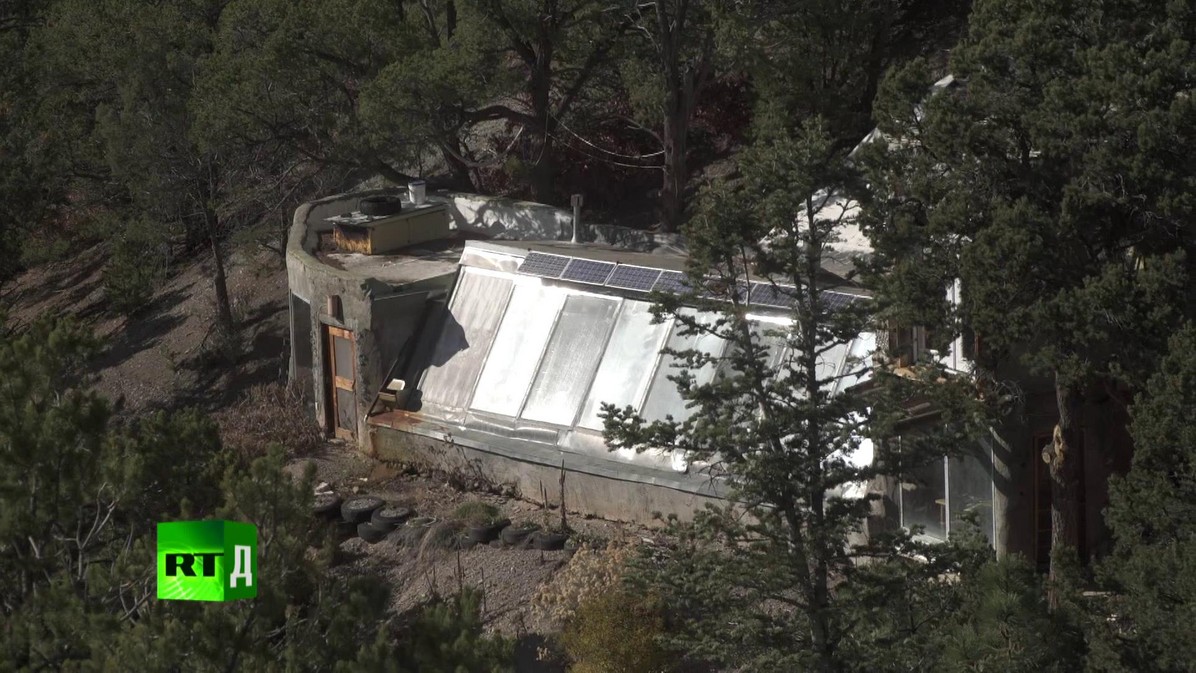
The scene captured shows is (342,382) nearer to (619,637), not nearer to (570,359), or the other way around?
(570,359)

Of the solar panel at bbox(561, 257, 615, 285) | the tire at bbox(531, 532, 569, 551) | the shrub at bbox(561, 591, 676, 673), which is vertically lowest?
the shrub at bbox(561, 591, 676, 673)

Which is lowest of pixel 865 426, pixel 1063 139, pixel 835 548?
pixel 835 548

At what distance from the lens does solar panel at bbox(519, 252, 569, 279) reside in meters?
19.1

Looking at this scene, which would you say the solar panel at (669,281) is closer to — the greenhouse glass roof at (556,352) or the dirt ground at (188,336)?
the greenhouse glass roof at (556,352)

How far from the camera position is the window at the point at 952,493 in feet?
48.6

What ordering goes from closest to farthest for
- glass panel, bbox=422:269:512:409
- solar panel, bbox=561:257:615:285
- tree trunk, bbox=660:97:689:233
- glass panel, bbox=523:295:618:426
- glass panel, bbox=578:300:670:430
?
glass panel, bbox=578:300:670:430 → glass panel, bbox=523:295:618:426 → solar panel, bbox=561:257:615:285 → glass panel, bbox=422:269:512:409 → tree trunk, bbox=660:97:689:233

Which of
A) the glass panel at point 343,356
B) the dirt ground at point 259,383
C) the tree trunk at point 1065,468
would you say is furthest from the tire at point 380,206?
the tree trunk at point 1065,468

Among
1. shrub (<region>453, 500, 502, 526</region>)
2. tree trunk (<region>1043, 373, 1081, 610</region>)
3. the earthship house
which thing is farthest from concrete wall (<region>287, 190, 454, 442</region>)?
tree trunk (<region>1043, 373, 1081, 610</region>)

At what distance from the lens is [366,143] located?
23.8m

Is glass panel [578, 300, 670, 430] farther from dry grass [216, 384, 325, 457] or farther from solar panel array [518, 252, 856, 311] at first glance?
dry grass [216, 384, 325, 457]

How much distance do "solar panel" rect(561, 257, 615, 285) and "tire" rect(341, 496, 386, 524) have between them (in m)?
3.72

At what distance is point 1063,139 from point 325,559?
680 cm

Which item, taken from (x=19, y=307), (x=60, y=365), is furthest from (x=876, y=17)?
(x=19, y=307)

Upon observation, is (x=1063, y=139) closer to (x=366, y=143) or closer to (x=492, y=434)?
(x=492, y=434)
